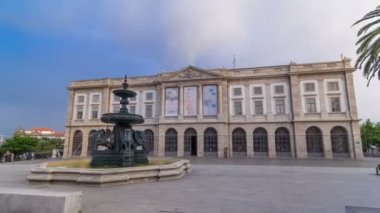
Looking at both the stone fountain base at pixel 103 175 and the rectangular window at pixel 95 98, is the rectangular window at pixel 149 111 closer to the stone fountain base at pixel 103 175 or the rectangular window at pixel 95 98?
the rectangular window at pixel 95 98

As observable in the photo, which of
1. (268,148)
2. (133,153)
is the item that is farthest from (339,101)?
(133,153)

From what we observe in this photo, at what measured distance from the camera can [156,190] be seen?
699 centimetres

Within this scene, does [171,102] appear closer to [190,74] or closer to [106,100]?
[190,74]

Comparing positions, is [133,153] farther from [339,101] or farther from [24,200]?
[339,101]

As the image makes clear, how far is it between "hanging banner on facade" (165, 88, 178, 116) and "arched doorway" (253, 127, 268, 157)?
12264 mm

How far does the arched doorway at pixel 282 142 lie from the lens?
31500mm

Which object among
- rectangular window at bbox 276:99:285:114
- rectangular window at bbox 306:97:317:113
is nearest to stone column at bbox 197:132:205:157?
rectangular window at bbox 276:99:285:114

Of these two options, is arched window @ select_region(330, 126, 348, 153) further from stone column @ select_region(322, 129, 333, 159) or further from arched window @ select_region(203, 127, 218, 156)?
arched window @ select_region(203, 127, 218, 156)

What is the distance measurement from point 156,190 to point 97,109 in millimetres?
35591

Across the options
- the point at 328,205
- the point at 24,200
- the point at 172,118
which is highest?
the point at 172,118

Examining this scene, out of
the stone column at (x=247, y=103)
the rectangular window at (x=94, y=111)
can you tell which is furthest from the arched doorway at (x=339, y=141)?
the rectangular window at (x=94, y=111)

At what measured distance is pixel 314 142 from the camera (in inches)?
1217

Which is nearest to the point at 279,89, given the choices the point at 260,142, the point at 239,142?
the point at 260,142

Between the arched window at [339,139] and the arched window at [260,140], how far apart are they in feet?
27.4
